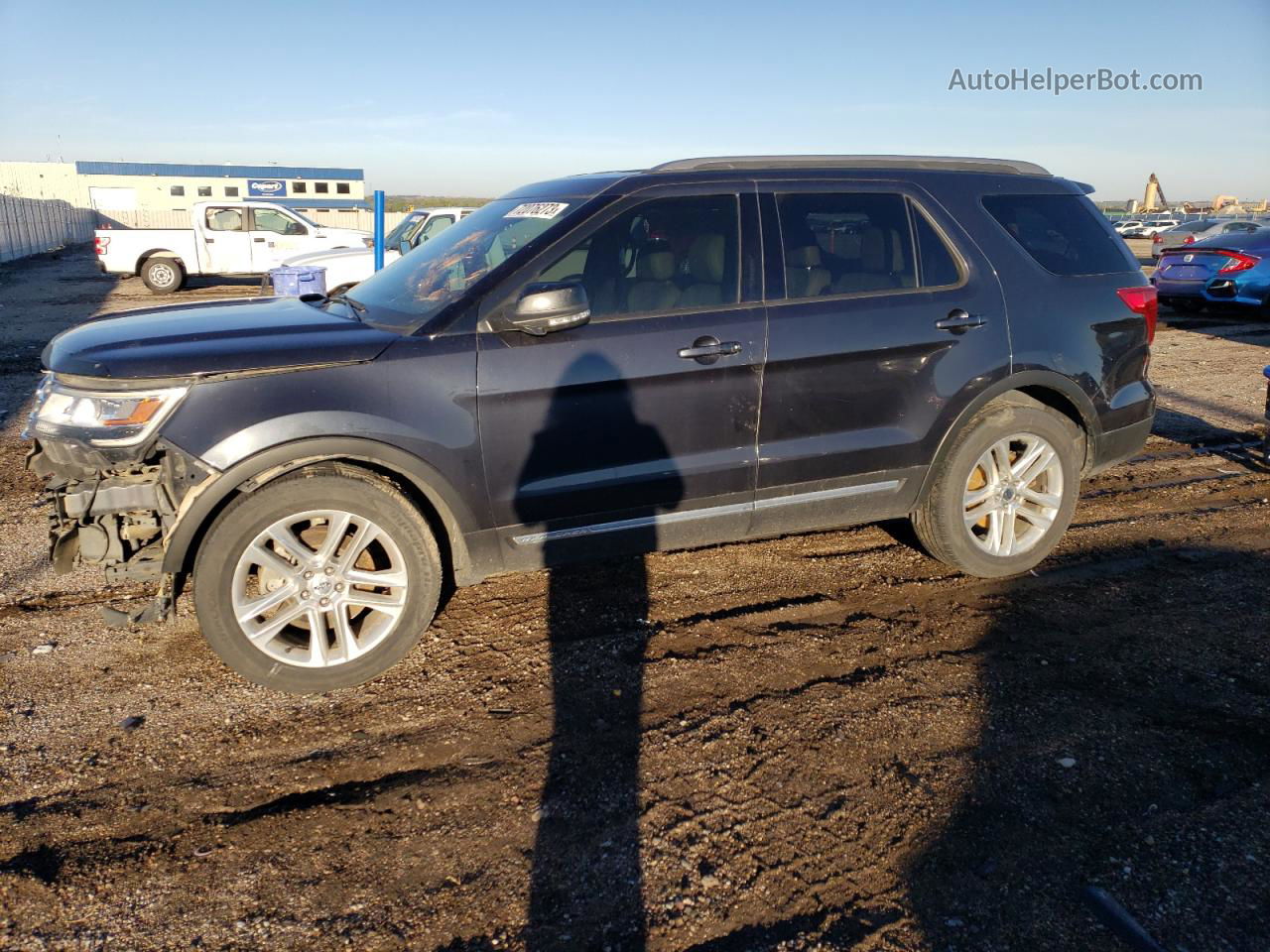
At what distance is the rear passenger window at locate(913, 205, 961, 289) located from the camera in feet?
14.5

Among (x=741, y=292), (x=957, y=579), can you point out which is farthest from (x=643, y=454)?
(x=957, y=579)

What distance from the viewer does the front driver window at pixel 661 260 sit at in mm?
3898

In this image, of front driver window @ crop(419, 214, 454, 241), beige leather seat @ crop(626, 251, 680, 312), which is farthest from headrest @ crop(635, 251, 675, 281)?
front driver window @ crop(419, 214, 454, 241)

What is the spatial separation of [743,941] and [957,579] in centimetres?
281

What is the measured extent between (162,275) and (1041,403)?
20.3m

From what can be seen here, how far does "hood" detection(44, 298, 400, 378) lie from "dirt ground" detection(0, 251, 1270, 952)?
1.27 metres

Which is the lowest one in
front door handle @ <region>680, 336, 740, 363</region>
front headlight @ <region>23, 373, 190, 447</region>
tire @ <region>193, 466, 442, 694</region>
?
tire @ <region>193, 466, 442, 694</region>

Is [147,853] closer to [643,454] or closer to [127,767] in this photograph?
[127,767]

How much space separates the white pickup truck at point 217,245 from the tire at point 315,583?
17926mm

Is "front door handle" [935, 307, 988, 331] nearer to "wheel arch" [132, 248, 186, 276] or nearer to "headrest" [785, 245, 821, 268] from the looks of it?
"headrest" [785, 245, 821, 268]

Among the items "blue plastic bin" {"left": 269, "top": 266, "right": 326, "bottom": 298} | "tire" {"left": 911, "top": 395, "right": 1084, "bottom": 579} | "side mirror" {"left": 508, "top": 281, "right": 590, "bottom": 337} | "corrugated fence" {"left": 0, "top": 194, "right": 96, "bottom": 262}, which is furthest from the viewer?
"corrugated fence" {"left": 0, "top": 194, "right": 96, "bottom": 262}

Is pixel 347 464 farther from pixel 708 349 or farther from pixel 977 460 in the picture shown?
pixel 977 460

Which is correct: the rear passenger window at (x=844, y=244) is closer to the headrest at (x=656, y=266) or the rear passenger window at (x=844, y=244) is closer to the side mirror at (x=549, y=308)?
the headrest at (x=656, y=266)

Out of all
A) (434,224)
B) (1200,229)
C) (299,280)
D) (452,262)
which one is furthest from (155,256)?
(1200,229)
